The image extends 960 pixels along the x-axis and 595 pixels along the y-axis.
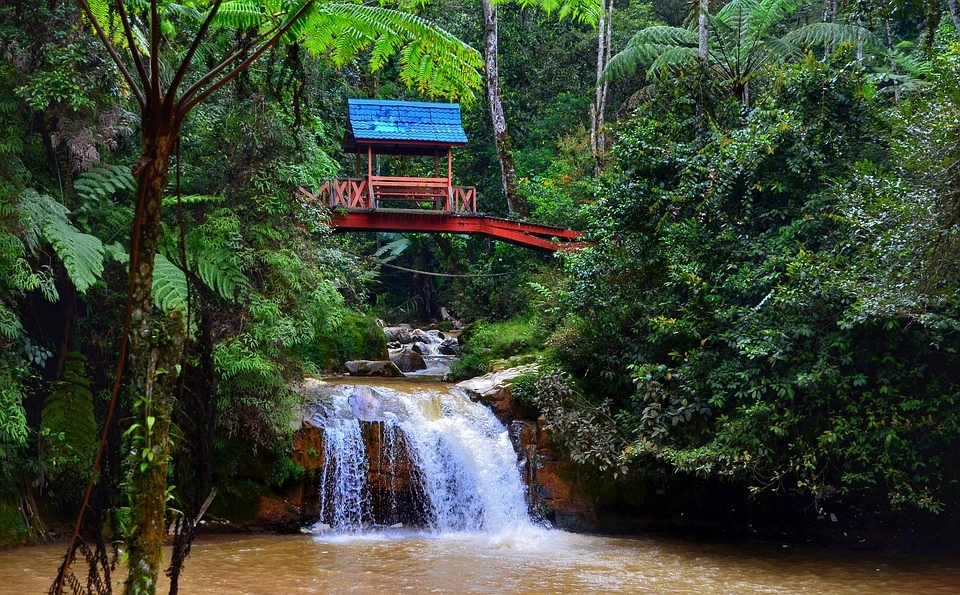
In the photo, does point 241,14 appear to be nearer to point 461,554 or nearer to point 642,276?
point 461,554

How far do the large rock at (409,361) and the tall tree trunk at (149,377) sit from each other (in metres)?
13.2

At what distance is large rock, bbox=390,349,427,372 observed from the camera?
16370 mm

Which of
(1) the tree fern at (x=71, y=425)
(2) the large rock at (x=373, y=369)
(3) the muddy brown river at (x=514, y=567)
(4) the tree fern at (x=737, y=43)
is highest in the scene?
(4) the tree fern at (x=737, y=43)

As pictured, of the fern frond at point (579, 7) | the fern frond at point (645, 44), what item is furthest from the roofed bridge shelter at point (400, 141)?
the fern frond at point (579, 7)

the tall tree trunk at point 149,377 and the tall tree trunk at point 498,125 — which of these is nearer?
the tall tree trunk at point 149,377

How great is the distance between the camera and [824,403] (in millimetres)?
9086

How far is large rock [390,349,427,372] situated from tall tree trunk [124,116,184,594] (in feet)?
43.5

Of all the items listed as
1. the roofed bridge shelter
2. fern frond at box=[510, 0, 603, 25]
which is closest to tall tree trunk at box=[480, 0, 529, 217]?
the roofed bridge shelter

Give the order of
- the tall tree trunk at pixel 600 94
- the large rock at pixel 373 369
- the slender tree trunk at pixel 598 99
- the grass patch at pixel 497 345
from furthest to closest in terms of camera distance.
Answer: the tall tree trunk at pixel 600 94 → the slender tree trunk at pixel 598 99 → the large rock at pixel 373 369 → the grass patch at pixel 497 345

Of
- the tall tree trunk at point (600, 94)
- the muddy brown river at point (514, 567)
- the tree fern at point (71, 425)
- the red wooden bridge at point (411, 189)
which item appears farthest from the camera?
the tall tree trunk at point (600, 94)

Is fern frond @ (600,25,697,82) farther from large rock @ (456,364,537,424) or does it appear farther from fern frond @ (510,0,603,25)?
fern frond @ (510,0,603,25)

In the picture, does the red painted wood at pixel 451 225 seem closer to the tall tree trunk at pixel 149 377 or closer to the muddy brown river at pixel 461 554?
the muddy brown river at pixel 461 554

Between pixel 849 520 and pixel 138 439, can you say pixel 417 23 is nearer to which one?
pixel 138 439

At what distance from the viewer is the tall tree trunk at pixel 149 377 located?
286 cm
